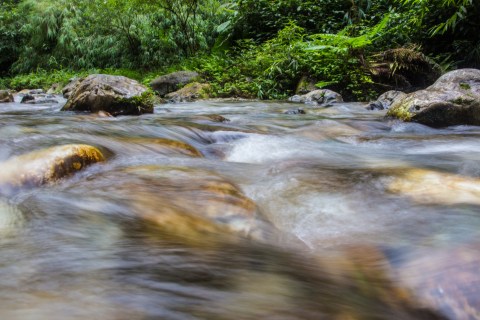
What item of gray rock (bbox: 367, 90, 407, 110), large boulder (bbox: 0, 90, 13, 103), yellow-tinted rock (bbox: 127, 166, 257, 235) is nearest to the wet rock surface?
yellow-tinted rock (bbox: 127, 166, 257, 235)

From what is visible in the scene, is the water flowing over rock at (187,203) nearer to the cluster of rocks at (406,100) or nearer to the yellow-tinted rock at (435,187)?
the yellow-tinted rock at (435,187)

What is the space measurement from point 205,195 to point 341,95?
713cm

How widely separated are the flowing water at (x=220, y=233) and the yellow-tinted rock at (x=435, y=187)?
0.01 metres

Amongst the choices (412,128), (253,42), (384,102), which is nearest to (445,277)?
(412,128)

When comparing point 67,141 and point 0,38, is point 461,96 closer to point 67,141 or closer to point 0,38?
point 67,141

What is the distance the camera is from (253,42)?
1159 cm

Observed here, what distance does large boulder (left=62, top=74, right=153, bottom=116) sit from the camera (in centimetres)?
537

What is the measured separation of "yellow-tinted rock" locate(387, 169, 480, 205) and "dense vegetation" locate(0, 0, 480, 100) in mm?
5573

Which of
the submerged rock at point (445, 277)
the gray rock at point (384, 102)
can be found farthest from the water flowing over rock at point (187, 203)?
the gray rock at point (384, 102)

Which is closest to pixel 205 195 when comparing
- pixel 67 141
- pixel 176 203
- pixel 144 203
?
pixel 176 203

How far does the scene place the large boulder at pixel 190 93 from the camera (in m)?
9.08

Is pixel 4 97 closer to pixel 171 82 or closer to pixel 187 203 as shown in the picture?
pixel 171 82

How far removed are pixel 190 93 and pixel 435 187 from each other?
771 cm

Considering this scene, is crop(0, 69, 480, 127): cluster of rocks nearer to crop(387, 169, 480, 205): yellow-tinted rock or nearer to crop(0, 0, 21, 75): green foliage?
crop(387, 169, 480, 205): yellow-tinted rock
